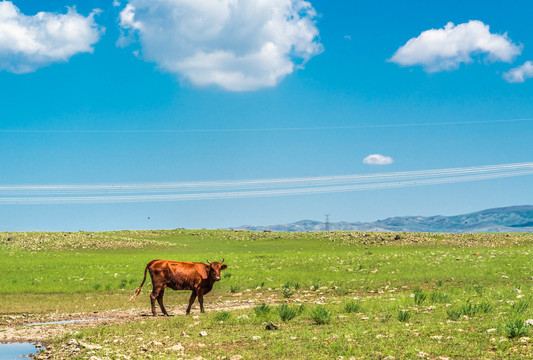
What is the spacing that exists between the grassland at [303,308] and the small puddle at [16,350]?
27.2 inches

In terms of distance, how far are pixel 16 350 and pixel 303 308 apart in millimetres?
9052

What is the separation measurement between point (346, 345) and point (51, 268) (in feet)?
107

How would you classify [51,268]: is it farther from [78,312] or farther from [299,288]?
[299,288]

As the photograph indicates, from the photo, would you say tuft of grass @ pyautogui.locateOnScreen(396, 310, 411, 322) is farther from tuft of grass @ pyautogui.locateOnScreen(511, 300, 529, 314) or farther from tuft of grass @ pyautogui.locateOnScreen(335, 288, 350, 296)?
tuft of grass @ pyautogui.locateOnScreen(335, 288, 350, 296)

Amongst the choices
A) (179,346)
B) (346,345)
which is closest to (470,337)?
(346,345)

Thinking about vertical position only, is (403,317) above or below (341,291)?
above

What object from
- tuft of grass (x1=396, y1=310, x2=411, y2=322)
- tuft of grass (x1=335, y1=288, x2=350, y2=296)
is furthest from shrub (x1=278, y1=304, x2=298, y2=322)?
tuft of grass (x1=335, y1=288, x2=350, y2=296)

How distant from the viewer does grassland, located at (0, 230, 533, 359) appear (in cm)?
1229

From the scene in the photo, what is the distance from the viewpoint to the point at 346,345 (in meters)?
12.2

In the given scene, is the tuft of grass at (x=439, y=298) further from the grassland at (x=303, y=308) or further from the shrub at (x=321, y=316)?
the shrub at (x=321, y=316)

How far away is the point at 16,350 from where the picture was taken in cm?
1452

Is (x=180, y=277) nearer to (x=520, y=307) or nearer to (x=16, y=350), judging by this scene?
(x=16, y=350)

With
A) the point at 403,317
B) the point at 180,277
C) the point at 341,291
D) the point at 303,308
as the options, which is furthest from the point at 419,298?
the point at 180,277

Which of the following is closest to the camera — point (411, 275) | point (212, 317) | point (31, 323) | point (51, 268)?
point (212, 317)
